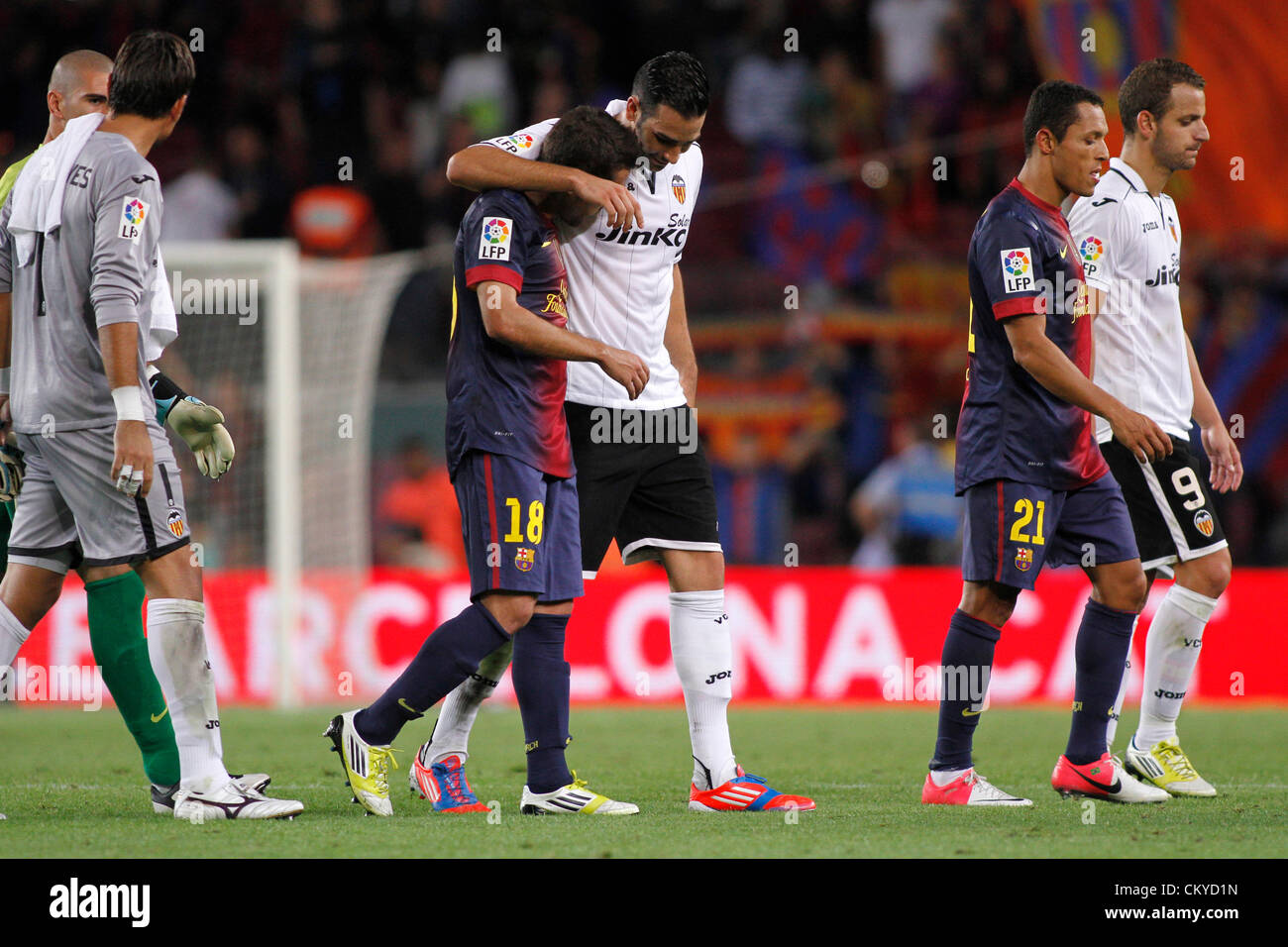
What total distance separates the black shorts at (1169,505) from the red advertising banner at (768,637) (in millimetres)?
4169

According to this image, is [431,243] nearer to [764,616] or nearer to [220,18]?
[220,18]

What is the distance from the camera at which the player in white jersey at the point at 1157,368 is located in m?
5.50

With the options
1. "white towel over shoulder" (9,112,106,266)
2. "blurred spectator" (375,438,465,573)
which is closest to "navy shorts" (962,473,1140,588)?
"white towel over shoulder" (9,112,106,266)

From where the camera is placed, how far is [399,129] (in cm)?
1452

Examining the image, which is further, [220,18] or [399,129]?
[220,18]

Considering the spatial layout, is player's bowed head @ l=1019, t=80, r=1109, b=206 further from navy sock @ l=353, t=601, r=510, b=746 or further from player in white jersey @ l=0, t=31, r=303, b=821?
player in white jersey @ l=0, t=31, r=303, b=821

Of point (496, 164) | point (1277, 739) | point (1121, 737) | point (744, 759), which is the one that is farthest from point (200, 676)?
point (1277, 739)

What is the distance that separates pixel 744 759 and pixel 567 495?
8.28ft

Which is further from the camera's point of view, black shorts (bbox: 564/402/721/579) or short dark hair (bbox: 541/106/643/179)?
black shorts (bbox: 564/402/721/579)

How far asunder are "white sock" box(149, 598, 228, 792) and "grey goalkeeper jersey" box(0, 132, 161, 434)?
0.59 metres

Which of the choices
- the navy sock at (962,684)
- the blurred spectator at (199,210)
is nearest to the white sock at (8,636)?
the navy sock at (962,684)

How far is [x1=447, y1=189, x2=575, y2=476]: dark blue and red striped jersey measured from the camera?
457cm

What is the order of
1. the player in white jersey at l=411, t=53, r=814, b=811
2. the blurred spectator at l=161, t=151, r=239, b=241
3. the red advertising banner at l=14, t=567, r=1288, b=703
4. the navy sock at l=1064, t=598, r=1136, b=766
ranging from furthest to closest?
the blurred spectator at l=161, t=151, r=239, b=241 → the red advertising banner at l=14, t=567, r=1288, b=703 → the navy sock at l=1064, t=598, r=1136, b=766 → the player in white jersey at l=411, t=53, r=814, b=811

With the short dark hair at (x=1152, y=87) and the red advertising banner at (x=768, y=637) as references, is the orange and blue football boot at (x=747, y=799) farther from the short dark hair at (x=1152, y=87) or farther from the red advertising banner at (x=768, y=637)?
the red advertising banner at (x=768, y=637)
